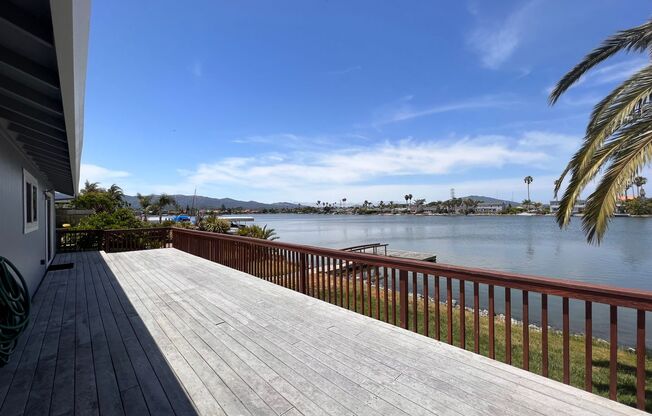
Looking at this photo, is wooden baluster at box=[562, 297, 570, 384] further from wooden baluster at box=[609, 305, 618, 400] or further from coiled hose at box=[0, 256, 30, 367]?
coiled hose at box=[0, 256, 30, 367]

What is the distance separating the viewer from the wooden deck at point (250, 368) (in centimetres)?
186

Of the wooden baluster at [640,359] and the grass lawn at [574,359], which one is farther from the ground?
the wooden baluster at [640,359]

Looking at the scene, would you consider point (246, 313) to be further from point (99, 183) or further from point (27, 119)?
point (99, 183)

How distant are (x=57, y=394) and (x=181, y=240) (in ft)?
26.5

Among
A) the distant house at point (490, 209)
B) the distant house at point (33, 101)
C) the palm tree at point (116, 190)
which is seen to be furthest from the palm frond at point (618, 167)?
the distant house at point (490, 209)

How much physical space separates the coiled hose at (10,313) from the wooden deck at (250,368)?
147 millimetres

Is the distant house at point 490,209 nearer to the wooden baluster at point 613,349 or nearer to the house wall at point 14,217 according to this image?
the wooden baluster at point 613,349

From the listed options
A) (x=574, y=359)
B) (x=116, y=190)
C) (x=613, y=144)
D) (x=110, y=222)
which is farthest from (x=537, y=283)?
(x=116, y=190)

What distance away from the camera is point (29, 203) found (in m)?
5.04

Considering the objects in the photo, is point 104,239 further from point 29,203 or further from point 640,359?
point 640,359

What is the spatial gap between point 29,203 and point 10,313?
3357 mm

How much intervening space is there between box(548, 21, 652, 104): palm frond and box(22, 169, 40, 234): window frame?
8100mm

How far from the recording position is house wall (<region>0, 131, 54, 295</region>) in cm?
336

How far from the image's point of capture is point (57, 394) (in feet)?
6.66
